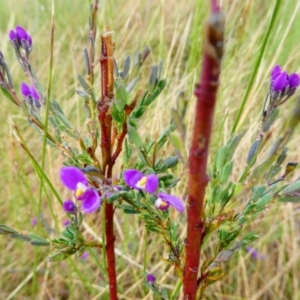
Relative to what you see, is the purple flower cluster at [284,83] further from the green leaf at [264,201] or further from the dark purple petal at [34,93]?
the dark purple petal at [34,93]

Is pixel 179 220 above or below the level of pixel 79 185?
above

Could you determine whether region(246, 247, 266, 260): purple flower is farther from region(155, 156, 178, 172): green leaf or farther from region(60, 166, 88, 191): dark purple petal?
region(60, 166, 88, 191): dark purple petal

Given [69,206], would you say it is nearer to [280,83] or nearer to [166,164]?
[166,164]

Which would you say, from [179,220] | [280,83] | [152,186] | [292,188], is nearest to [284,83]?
[280,83]

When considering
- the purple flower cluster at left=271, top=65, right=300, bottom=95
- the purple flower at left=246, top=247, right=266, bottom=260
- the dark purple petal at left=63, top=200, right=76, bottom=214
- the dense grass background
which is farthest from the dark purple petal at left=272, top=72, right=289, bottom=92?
the purple flower at left=246, top=247, right=266, bottom=260

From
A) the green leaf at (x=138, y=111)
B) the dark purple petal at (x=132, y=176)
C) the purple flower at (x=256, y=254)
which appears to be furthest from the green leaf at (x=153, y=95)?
the purple flower at (x=256, y=254)
